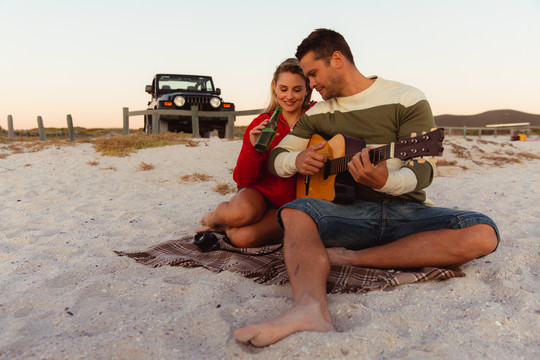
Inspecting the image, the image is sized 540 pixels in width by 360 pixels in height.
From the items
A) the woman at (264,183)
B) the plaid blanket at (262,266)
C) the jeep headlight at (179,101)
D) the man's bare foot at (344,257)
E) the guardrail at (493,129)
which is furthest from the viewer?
the guardrail at (493,129)

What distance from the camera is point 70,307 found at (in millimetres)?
1856

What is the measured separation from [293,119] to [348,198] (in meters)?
0.96

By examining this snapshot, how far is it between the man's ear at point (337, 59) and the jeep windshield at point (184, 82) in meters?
9.62

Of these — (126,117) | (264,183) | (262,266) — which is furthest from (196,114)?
(262,266)

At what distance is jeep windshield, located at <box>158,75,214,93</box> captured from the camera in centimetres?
1135

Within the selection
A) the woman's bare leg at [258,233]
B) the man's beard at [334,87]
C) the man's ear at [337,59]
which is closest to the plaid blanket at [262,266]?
the woman's bare leg at [258,233]

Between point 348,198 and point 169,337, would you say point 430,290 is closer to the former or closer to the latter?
point 348,198

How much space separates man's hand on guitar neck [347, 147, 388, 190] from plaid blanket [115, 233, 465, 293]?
518 mm

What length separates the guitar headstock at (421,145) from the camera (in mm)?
1830

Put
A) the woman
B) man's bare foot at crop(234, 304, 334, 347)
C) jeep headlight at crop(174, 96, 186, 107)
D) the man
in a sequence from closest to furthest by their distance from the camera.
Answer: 1. man's bare foot at crop(234, 304, 334, 347)
2. the man
3. the woman
4. jeep headlight at crop(174, 96, 186, 107)

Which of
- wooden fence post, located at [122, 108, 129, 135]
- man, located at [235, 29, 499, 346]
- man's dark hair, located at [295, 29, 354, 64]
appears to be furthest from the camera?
wooden fence post, located at [122, 108, 129, 135]

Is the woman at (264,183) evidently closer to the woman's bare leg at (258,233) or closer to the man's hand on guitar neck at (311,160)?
the woman's bare leg at (258,233)

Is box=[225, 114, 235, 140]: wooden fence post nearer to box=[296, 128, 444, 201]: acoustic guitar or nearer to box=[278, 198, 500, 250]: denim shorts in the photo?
box=[296, 128, 444, 201]: acoustic guitar

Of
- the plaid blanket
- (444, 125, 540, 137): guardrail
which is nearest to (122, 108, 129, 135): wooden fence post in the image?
the plaid blanket
